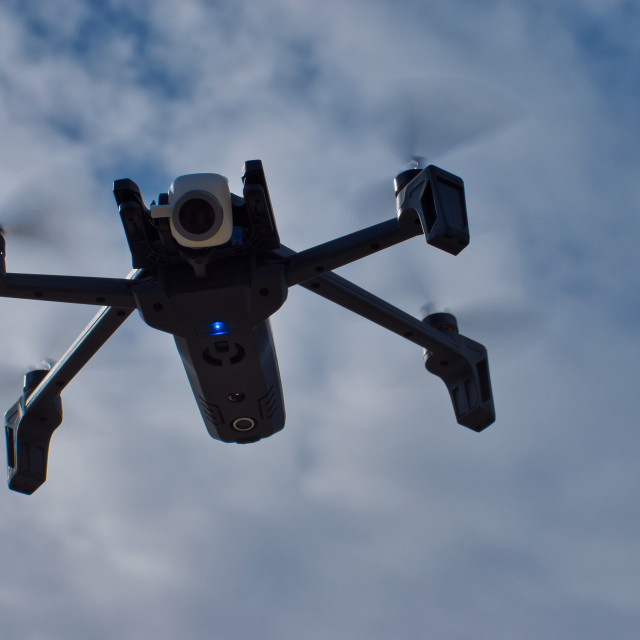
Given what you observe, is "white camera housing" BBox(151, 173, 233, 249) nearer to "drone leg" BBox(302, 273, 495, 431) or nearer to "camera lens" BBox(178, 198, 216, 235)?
"camera lens" BBox(178, 198, 216, 235)

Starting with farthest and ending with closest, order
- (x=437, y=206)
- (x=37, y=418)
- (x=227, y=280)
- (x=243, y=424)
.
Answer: (x=37, y=418) → (x=243, y=424) → (x=227, y=280) → (x=437, y=206)

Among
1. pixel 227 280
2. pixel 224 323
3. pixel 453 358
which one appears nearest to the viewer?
pixel 227 280

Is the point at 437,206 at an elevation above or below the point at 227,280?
above

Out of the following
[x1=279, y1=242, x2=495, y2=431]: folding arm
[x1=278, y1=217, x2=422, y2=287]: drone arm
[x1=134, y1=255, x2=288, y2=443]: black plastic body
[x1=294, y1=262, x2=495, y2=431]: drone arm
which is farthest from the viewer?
[x1=294, y1=262, x2=495, y2=431]: drone arm

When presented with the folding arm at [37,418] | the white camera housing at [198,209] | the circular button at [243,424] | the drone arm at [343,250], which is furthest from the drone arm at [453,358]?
the folding arm at [37,418]

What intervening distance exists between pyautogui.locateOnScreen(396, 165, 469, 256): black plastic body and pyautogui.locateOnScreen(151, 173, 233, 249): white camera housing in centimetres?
152

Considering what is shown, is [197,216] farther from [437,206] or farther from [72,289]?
[437,206]

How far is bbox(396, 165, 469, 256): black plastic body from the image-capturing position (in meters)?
7.37

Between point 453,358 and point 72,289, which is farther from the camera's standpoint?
point 453,358

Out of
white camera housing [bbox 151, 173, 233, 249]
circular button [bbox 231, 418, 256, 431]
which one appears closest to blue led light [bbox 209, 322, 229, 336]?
white camera housing [bbox 151, 173, 233, 249]

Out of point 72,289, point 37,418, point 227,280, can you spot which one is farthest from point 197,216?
point 37,418

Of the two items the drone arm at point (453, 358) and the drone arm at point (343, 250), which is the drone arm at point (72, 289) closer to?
the drone arm at point (343, 250)

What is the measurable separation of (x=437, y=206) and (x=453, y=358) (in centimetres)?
289

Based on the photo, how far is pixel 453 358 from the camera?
10047 millimetres
